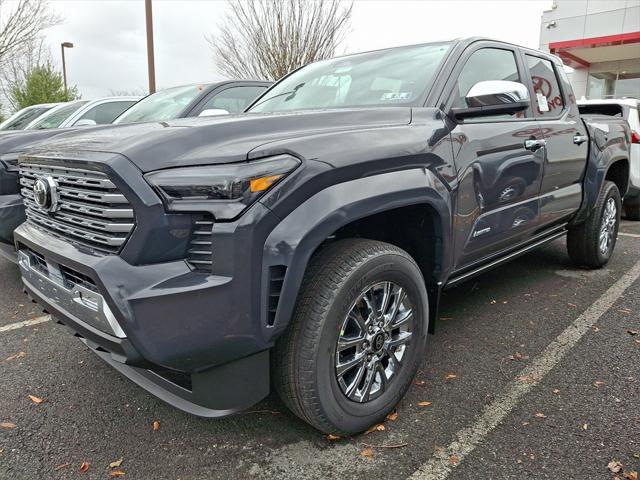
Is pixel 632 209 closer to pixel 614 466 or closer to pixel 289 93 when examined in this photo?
pixel 289 93

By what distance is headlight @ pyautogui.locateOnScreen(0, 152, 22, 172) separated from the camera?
154 inches

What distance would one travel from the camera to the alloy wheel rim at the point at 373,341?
83.2 inches

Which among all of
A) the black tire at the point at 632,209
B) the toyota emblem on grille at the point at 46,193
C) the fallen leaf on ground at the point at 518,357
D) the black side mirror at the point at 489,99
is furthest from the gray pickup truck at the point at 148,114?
the black tire at the point at 632,209

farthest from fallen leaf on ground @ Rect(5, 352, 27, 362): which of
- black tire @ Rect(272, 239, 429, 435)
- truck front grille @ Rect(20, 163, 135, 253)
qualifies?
black tire @ Rect(272, 239, 429, 435)

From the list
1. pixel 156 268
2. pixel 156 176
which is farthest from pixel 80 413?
pixel 156 176

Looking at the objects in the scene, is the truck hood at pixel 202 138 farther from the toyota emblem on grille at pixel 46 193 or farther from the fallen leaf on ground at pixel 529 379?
the fallen leaf on ground at pixel 529 379

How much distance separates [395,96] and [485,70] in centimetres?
75

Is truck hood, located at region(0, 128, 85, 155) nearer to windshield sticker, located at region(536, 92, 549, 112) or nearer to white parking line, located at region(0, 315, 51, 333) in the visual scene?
white parking line, located at region(0, 315, 51, 333)

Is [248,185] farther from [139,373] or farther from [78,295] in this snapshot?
[139,373]

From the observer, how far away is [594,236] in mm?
4367

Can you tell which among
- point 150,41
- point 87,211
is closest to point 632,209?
point 87,211

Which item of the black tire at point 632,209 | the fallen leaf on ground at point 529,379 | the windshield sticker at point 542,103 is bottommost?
the black tire at point 632,209

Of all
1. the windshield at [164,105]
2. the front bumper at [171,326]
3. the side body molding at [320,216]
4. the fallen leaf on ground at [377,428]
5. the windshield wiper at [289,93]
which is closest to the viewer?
the front bumper at [171,326]

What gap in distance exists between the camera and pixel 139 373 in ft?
6.77
